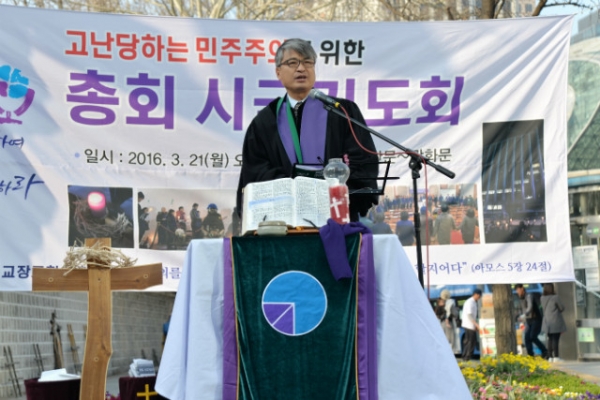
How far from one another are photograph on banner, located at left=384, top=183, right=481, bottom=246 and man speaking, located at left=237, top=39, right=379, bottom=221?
97.3 inches

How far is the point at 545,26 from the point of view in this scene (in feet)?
23.5

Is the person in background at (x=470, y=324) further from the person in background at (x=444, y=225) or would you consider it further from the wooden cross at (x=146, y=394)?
the wooden cross at (x=146, y=394)

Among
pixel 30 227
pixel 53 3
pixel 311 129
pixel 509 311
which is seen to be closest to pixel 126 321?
pixel 53 3

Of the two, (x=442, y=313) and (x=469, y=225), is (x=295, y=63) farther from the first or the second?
(x=442, y=313)

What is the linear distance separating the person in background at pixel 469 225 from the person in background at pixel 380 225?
1.84 ft

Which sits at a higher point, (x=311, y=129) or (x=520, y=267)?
(x=311, y=129)

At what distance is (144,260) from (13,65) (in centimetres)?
173

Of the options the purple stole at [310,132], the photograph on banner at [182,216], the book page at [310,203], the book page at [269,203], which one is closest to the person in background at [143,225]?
the photograph on banner at [182,216]

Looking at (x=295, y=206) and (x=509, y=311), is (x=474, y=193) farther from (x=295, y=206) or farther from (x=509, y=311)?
(x=295, y=206)

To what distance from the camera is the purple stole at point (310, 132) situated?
15.3ft

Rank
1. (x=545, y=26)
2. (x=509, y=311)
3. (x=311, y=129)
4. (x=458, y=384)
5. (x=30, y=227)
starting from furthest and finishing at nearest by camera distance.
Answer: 1. (x=509, y=311)
2. (x=545, y=26)
3. (x=30, y=227)
4. (x=311, y=129)
5. (x=458, y=384)

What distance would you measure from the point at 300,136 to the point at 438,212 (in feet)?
8.92

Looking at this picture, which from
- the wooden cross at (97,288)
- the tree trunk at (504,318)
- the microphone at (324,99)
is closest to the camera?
the wooden cross at (97,288)

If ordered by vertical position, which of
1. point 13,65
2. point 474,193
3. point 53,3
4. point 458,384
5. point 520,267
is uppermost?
point 53,3
